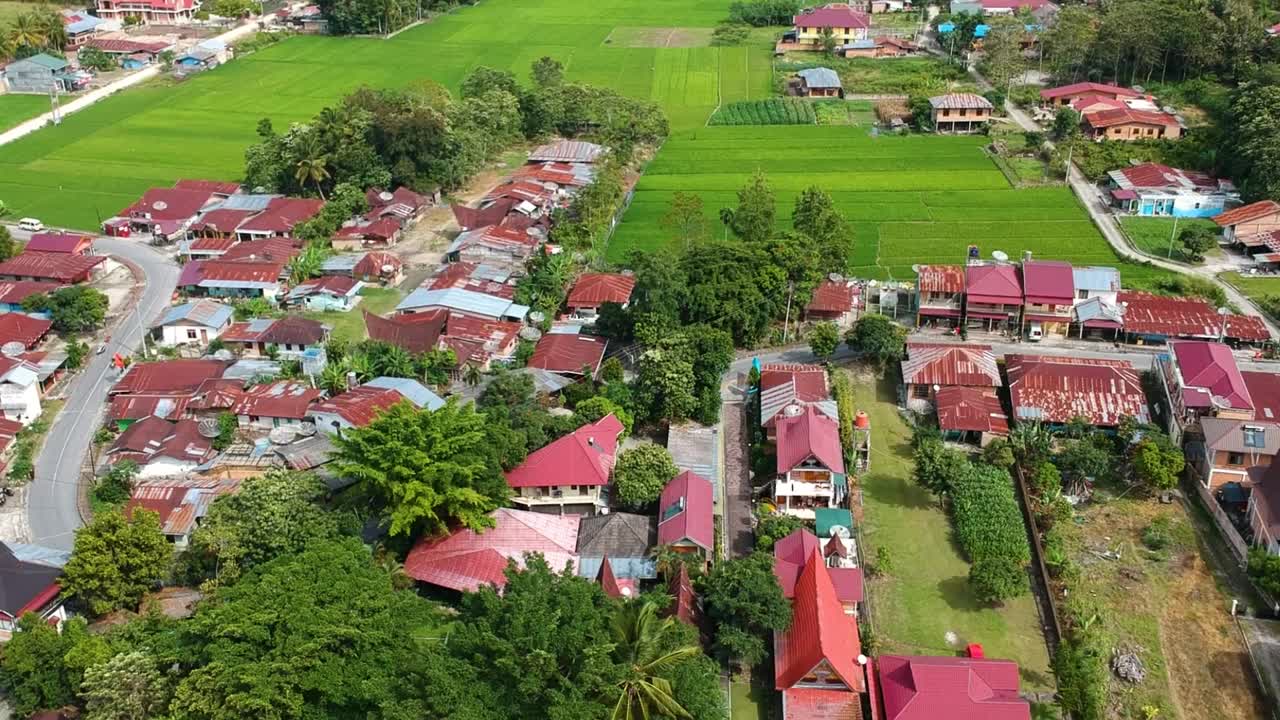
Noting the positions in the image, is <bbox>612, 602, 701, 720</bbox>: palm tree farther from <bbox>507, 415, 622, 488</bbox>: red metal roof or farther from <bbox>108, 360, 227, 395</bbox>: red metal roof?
<bbox>108, 360, 227, 395</bbox>: red metal roof

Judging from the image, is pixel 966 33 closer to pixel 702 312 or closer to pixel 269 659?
pixel 702 312

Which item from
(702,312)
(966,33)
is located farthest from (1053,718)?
(966,33)

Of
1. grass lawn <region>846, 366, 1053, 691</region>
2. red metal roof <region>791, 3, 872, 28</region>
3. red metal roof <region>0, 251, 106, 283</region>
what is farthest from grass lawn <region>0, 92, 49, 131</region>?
grass lawn <region>846, 366, 1053, 691</region>

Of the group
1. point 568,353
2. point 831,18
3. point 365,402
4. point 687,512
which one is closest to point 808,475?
point 687,512

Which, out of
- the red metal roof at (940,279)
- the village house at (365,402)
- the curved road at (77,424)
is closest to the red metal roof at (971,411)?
the red metal roof at (940,279)

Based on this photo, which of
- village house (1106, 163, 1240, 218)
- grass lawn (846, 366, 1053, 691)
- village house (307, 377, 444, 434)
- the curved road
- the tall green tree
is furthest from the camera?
village house (1106, 163, 1240, 218)

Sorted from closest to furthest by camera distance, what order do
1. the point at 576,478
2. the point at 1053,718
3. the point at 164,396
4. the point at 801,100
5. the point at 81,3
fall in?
the point at 1053,718 < the point at 576,478 < the point at 164,396 < the point at 801,100 < the point at 81,3

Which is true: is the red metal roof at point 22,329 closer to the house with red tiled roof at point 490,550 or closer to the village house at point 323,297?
the village house at point 323,297
